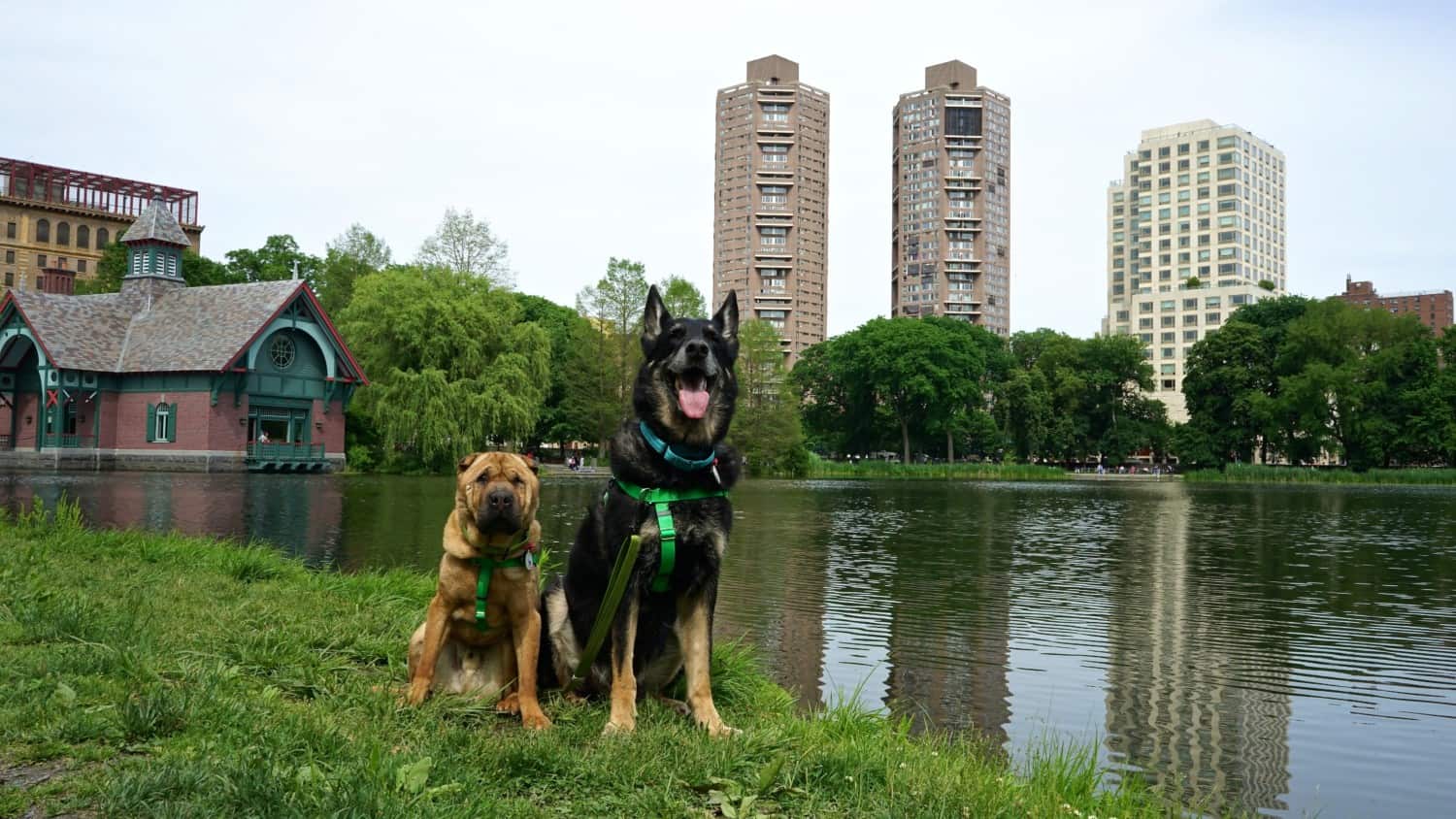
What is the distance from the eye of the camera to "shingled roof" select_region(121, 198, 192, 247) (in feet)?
150

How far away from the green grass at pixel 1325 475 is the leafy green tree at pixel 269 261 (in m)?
62.0

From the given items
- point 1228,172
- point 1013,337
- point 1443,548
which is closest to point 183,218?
point 1013,337


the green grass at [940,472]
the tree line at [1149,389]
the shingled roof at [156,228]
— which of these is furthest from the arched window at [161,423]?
the tree line at [1149,389]

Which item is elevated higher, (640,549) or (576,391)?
(576,391)

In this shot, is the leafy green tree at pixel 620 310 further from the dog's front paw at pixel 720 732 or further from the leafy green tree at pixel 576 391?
the dog's front paw at pixel 720 732

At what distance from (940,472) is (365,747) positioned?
67.8 metres

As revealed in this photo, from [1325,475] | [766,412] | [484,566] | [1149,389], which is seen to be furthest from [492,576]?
[1149,389]

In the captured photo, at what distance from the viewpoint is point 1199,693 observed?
7.36 meters

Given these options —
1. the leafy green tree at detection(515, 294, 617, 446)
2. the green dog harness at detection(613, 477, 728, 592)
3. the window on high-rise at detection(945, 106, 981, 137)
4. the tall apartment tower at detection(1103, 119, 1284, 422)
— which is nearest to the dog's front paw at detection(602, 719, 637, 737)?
the green dog harness at detection(613, 477, 728, 592)

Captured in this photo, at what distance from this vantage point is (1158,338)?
431ft

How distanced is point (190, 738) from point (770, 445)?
60.4m

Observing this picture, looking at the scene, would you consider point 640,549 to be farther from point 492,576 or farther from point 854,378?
point 854,378

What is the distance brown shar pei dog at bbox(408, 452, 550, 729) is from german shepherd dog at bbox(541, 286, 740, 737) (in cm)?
31

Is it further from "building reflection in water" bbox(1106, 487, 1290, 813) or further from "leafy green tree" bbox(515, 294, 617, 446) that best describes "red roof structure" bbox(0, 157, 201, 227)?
"building reflection in water" bbox(1106, 487, 1290, 813)
